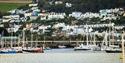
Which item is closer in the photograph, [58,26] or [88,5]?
[88,5]

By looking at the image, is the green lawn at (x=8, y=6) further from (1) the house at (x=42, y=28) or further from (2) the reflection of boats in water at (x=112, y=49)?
(2) the reflection of boats in water at (x=112, y=49)

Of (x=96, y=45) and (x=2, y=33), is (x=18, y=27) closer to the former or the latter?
(x=2, y=33)

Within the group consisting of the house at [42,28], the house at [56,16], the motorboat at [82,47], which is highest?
the house at [56,16]

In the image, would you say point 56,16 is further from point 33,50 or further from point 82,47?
point 82,47

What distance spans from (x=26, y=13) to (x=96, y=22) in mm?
4267

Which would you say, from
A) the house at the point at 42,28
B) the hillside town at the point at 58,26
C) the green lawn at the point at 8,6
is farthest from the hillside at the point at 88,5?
the green lawn at the point at 8,6

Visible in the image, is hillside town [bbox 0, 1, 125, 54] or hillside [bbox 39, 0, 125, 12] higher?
hillside [bbox 39, 0, 125, 12]

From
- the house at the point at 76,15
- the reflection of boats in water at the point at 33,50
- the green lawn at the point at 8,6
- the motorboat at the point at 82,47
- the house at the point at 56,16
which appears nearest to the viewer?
the green lawn at the point at 8,6

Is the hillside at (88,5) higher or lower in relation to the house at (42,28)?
higher

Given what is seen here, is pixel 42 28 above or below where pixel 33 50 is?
above

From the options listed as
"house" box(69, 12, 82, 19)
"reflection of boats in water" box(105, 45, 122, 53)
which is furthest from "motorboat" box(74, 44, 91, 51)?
"house" box(69, 12, 82, 19)

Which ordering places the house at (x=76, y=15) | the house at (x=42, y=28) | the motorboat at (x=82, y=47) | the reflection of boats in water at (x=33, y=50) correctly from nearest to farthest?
the reflection of boats in water at (x=33, y=50) < the house at (x=76, y=15) < the house at (x=42, y=28) < the motorboat at (x=82, y=47)

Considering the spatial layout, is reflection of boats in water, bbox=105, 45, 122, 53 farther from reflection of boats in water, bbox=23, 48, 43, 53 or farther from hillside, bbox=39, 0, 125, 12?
reflection of boats in water, bbox=23, 48, 43, 53

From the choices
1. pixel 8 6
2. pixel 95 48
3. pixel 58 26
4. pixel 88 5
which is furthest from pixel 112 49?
pixel 8 6
